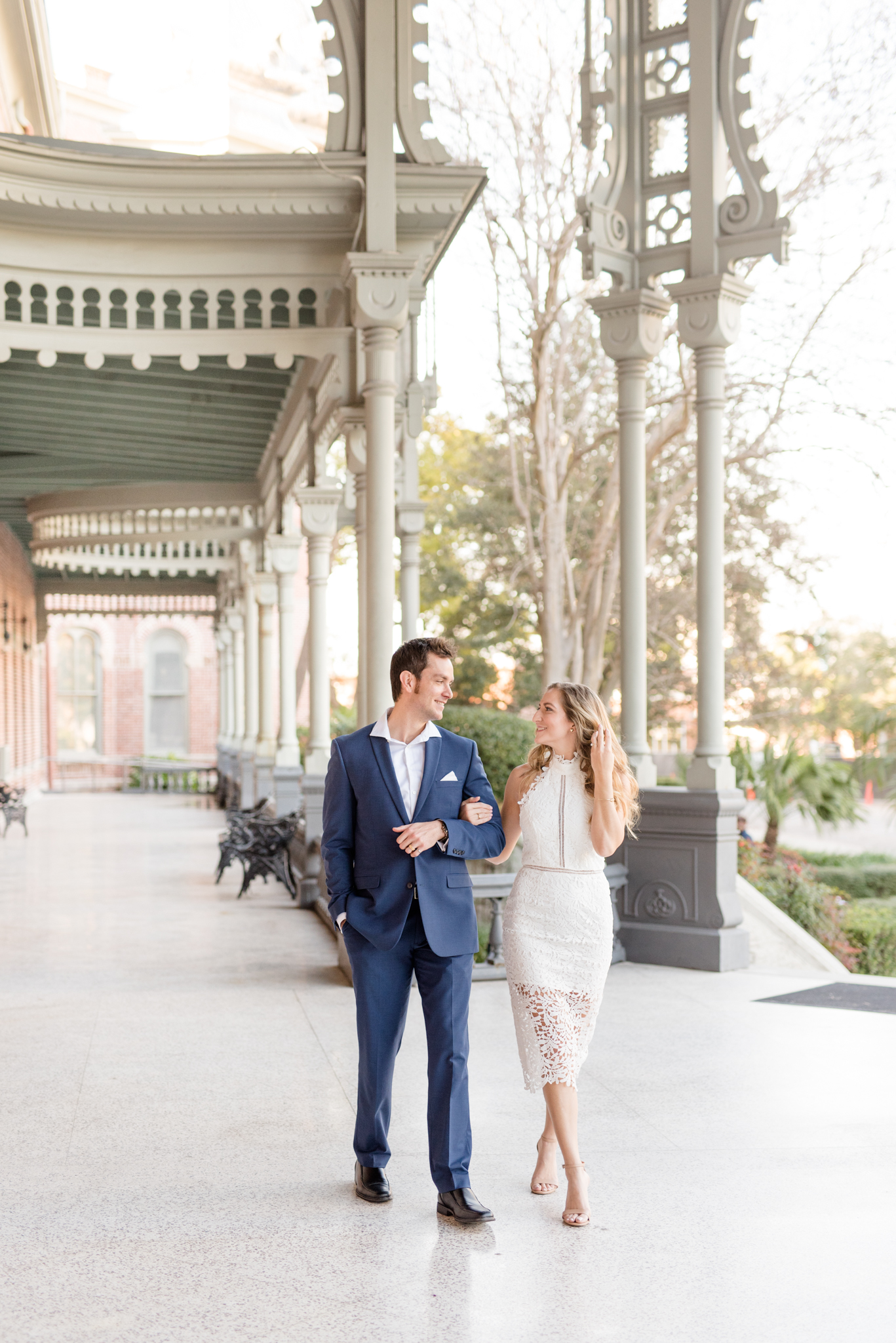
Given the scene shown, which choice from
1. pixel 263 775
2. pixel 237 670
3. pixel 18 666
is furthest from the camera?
pixel 237 670

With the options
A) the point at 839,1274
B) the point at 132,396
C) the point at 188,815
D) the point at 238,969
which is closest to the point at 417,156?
the point at 132,396

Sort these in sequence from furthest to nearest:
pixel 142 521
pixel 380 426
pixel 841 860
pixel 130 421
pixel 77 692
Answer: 1. pixel 77 692
2. pixel 841 860
3. pixel 142 521
4. pixel 130 421
5. pixel 380 426

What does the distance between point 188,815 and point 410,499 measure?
10.8 metres

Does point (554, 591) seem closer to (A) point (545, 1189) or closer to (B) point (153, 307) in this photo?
(B) point (153, 307)

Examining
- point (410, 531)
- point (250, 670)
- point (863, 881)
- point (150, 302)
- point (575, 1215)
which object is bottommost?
point (863, 881)

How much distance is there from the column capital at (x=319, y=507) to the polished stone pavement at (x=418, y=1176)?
5714 mm

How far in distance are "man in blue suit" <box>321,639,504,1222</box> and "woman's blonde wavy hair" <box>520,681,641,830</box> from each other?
0.71 feet

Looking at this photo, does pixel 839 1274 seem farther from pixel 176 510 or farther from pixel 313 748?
pixel 176 510

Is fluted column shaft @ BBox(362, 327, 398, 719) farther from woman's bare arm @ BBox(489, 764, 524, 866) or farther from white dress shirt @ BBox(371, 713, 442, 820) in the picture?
white dress shirt @ BBox(371, 713, 442, 820)

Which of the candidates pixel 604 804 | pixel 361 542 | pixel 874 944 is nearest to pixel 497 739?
pixel 361 542

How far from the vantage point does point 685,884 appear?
25.9ft

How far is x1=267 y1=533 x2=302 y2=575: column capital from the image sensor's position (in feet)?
50.9

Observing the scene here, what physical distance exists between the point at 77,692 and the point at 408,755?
31939 mm

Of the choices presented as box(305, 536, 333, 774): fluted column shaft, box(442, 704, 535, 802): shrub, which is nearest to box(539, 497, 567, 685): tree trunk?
box(305, 536, 333, 774): fluted column shaft
